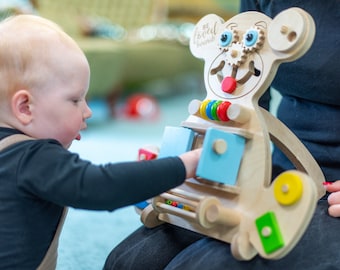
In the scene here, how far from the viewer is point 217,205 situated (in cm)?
67

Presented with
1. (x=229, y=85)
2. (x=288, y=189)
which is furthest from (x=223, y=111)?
(x=288, y=189)

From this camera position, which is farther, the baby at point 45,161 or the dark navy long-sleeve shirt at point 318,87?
the dark navy long-sleeve shirt at point 318,87

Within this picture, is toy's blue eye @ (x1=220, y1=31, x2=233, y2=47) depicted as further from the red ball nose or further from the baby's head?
the baby's head

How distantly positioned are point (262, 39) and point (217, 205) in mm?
220

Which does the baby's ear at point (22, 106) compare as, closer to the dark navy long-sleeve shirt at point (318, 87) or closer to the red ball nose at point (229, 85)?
the red ball nose at point (229, 85)

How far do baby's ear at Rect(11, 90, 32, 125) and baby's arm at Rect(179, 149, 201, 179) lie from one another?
0.66ft

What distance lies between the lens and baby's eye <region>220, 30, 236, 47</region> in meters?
0.74

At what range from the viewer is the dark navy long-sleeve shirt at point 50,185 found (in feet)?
2.02

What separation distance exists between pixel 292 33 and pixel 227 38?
120 millimetres

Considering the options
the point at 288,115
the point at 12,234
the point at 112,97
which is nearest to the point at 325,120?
the point at 288,115

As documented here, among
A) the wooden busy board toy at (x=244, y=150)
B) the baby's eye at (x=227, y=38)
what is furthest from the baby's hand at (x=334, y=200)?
the baby's eye at (x=227, y=38)

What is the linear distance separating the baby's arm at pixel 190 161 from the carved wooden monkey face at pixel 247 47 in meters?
0.11

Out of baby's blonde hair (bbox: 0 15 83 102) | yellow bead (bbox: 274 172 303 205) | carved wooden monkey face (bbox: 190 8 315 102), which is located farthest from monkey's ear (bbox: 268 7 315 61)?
baby's blonde hair (bbox: 0 15 83 102)

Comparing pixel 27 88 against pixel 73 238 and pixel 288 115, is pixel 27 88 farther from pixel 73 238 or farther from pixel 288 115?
pixel 73 238
